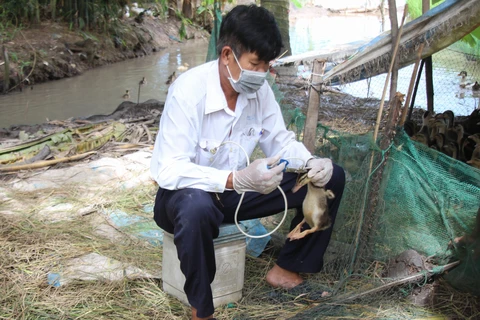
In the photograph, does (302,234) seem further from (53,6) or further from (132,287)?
(53,6)

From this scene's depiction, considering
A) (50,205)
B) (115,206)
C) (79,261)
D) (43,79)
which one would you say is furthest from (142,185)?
(43,79)

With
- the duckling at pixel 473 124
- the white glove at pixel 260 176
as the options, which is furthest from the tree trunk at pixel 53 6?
the white glove at pixel 260 176

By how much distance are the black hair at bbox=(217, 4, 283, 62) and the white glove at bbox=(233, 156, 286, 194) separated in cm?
50

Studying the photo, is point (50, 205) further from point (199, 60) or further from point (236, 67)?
point (199, 60)

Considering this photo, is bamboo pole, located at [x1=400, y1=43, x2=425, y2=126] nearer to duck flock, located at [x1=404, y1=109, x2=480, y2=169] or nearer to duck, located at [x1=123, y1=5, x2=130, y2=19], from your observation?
duck flock, located at [x1=404, y1=109, x2=480, y2=169]

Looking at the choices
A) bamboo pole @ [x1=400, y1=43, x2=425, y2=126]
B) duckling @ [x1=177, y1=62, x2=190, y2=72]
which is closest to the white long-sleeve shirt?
bamboo pole @ [x1=400, y1=43, x2=425, y2=126]

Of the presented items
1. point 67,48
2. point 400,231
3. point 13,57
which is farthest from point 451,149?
point 67,48

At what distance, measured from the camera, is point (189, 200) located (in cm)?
216

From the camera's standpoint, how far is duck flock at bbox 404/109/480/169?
360cm

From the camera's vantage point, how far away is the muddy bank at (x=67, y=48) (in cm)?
932

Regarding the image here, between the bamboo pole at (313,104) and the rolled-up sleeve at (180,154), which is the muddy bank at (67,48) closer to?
the bamboo pole at (313,104)

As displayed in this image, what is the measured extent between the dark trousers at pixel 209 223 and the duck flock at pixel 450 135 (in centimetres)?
138

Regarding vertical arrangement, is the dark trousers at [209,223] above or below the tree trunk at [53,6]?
below

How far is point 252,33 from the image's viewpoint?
7.45 ft
